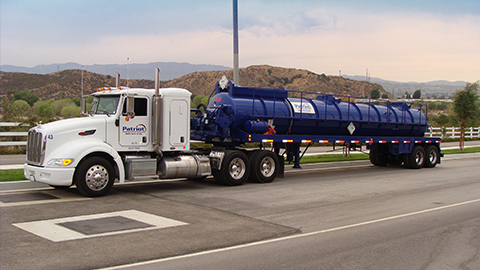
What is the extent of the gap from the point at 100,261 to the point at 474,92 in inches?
1210

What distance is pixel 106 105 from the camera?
12461mm

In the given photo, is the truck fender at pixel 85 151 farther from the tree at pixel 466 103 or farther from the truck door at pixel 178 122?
the tree at pixel 466 103

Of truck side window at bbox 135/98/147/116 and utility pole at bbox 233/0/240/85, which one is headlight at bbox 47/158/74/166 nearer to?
truck side window at bbox 135/98/147/116

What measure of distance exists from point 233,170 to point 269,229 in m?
5.83

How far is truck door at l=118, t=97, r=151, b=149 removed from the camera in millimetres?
12258

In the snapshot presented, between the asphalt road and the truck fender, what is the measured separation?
2.72ft

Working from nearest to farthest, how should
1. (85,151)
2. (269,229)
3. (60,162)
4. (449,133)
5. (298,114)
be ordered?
(269,229) < (60,162) < (85,151) < (298,114) < (449,133)

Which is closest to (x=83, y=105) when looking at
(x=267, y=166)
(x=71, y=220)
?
(x=71, y=220)

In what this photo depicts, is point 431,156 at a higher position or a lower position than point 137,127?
lower

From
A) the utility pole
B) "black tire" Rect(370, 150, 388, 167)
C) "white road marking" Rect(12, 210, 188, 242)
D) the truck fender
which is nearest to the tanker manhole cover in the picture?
"white road marking" Rect(12, 210, 188, 242)

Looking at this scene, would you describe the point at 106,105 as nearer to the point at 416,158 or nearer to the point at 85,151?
the point at 85,151

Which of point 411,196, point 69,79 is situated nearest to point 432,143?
point 411,196

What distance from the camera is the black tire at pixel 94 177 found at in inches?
433

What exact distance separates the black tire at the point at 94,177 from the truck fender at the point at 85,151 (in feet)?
0.64
